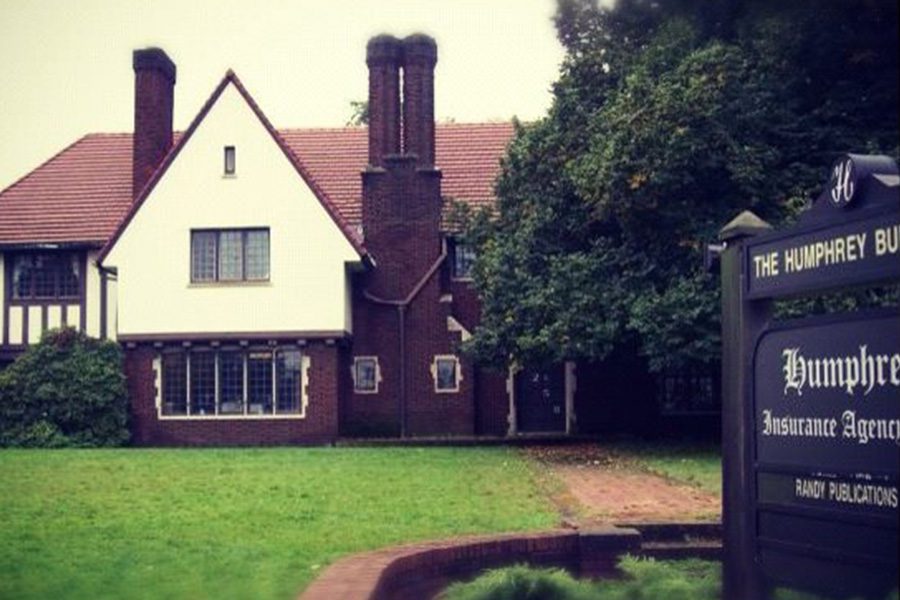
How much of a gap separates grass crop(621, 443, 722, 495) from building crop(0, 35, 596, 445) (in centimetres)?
587

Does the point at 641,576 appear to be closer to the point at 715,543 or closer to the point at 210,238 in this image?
the point at 715,543

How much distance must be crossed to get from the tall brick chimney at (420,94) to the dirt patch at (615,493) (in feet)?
35.4

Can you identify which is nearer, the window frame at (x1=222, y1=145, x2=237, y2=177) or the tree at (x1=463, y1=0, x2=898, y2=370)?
the tree at (x1=463, y1=0, x2=898, y2=370)

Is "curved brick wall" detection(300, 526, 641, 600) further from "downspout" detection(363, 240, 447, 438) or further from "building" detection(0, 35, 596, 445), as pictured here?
"downspout" detection(363, 240, 447, 438)

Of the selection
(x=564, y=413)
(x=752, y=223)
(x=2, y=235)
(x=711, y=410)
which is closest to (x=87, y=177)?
(x=2, y=235)

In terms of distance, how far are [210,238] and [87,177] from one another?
20.9ft

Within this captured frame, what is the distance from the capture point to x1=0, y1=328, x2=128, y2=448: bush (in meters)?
30.4

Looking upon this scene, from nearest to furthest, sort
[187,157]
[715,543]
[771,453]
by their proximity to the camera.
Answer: [771,453], [715,543], [187,157]

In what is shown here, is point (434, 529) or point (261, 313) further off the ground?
point (261, 313)

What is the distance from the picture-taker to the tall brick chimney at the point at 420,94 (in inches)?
1305

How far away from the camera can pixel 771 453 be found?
6941 millimetres

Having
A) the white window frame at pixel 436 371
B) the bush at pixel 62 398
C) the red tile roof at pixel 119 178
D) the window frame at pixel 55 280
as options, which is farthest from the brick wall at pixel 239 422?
the red tile roof at pixel 119 178

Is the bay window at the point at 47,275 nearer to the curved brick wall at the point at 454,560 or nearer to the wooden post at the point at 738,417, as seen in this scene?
the curved brick wall at the point at 454,560

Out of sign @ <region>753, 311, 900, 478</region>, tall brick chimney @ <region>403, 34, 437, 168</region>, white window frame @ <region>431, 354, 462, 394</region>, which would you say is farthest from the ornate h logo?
tall brick chimney @ <region>403, 34, 437, 168</region>
